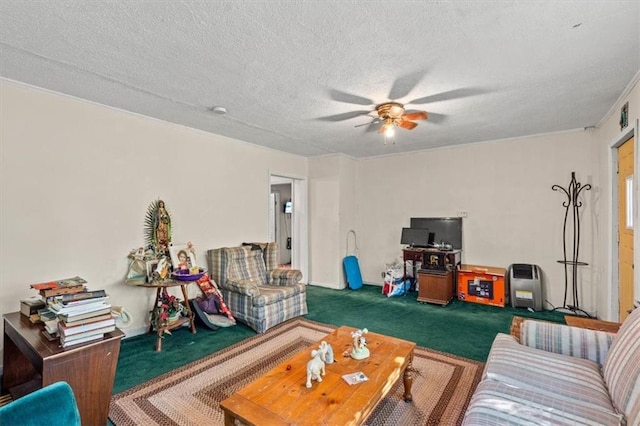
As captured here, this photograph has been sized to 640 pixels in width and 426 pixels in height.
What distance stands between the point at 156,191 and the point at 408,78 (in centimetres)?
302

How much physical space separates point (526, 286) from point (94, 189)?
5525 mm

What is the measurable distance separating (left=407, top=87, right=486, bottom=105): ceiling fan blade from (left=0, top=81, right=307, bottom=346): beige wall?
9.04 ft

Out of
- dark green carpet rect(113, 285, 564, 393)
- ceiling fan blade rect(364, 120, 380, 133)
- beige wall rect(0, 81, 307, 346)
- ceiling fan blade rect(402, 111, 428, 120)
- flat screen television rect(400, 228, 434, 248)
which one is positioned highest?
ceiling fan blade rect(364, 120, 380, 133)

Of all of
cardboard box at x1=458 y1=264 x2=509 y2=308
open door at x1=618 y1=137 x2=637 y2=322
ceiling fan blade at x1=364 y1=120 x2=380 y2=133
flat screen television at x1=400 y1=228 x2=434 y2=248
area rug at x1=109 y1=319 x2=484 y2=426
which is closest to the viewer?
area rug at x1=109 y1=319 x2=484 y2=426

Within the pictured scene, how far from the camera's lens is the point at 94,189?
123 inches

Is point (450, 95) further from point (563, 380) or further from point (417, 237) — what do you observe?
point (417, 237)

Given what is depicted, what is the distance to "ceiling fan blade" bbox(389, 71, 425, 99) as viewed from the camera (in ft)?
8.31

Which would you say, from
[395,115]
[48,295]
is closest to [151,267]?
[48,295]

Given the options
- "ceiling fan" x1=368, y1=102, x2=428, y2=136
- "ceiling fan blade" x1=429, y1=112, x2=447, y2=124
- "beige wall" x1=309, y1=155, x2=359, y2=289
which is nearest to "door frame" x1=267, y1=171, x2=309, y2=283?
"beige wall" x1=309, y1=155, x2=359, y2=289

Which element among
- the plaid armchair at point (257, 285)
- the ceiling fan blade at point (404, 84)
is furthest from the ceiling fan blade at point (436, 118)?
the plaid armchair at point (257, 285)

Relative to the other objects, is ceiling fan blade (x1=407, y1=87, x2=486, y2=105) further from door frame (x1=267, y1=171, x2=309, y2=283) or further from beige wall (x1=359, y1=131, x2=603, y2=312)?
door frame (x1=267, y1=171, x2=309, y2=283)

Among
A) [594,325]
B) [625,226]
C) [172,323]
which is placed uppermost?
[625,226]

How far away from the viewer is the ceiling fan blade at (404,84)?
253 centimetres

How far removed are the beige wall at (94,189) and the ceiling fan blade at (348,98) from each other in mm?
2102
